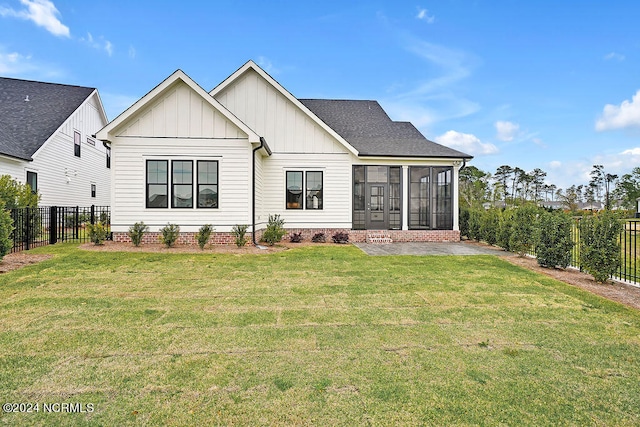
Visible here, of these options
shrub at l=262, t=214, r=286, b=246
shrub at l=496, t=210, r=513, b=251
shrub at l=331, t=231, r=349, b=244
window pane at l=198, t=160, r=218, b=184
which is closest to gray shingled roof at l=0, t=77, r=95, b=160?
window pane at l=198, t=160, r=218, b=184

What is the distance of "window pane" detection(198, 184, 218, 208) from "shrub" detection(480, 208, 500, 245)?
410 inches

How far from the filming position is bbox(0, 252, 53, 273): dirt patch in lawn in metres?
7.63

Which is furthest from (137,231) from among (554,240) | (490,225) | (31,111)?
(31,111)

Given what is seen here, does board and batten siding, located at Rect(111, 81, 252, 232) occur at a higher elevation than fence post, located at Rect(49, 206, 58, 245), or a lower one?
higher

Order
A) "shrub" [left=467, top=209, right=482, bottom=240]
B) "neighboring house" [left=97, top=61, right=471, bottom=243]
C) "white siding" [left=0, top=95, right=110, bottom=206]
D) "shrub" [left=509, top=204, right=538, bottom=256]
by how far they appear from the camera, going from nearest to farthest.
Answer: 1. "shrub" [left=509, top=204, right=538, bottom=256]
2. "neighboring house" [left=97, top=61, right=471, bottom=243]
3. "shrub" [left=467, top=209, right=482, bottom=240]
4. "white siding" [left=0, top=95, right=110, bottom=206]

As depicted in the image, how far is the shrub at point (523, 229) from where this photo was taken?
9930mm

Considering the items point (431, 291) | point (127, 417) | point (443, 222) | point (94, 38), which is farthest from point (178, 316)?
point (94, 38)

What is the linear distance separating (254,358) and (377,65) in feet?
74.7

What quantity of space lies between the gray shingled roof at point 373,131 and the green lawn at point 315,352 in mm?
8645

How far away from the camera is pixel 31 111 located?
61.8ft

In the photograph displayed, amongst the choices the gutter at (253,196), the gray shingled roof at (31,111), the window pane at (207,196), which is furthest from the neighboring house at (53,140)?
the gutter at (253,196)

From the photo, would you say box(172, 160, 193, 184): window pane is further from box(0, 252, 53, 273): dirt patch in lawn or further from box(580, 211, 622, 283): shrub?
box(580, 211, 622, 283): shrub

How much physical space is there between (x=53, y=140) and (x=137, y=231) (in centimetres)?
1174

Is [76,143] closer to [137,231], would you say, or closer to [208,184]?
[137,231]
